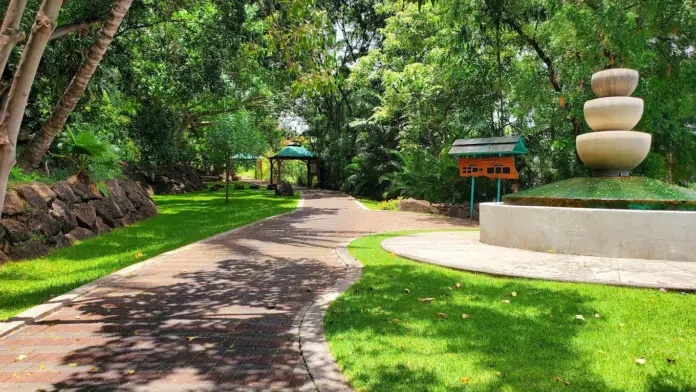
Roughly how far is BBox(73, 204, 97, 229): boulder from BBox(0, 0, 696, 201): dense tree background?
1.62 meters

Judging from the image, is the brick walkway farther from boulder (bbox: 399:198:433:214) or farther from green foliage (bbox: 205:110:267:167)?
green foliage (bbox: 205:110:267:167)

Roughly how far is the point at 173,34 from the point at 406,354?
2047cm

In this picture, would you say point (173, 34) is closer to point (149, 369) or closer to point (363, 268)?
point (363, 268)

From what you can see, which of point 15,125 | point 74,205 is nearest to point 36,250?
point 74,205

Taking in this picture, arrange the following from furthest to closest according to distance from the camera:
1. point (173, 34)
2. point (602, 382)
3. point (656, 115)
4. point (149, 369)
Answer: point (173, 34)
point (656, 115)
point (149, 369)
point (602, 382)

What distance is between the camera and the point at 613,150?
8.99 m

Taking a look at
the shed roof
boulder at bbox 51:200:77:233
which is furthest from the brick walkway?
the shed roof

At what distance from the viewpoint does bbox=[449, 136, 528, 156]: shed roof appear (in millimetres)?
15453

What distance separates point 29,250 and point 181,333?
18.5 ft

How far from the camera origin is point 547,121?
16.4 metres

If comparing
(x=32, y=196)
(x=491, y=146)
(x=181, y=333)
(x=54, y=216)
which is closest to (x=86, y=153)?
(x=54, y=216)

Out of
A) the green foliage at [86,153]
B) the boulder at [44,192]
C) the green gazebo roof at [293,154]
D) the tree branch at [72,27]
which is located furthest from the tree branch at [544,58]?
the green gazebo roof at [293,154]

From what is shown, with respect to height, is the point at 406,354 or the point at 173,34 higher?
the point at 173,34

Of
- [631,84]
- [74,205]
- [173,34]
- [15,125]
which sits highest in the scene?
[173,34]
